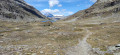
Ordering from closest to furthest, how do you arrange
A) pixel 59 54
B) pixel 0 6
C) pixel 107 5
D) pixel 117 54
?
1. pixel 117 54
2. pixel 59 54
3. pixel 107 5
4. pixel 0 6

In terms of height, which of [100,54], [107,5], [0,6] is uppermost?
[0,6]

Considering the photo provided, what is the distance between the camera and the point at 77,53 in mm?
16828

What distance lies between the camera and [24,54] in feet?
49.8

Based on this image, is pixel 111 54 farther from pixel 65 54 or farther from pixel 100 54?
pixel 65 54

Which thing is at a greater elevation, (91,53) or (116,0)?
(116,0)

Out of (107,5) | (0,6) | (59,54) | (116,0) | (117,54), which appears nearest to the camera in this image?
(117,54)

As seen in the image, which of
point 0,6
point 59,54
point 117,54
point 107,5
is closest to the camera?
point 117,54

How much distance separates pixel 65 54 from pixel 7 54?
34.6ft

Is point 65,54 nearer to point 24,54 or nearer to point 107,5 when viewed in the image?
point 24,54

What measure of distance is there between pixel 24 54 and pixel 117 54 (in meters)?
16.7

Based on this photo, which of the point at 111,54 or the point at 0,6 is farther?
the point at 0,6

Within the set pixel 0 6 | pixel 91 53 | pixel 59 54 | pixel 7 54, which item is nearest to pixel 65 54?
pixel 59 54

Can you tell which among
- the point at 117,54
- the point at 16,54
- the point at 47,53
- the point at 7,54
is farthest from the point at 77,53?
the point at 7,54

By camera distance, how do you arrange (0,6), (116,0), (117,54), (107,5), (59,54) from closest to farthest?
(117,54) → (59,54) → (116,0) → (107,5) → (0,6)
